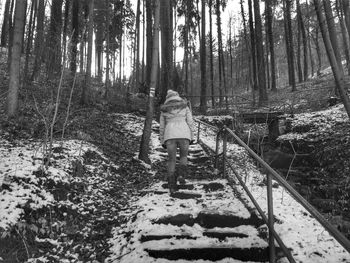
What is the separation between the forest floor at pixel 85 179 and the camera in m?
4.93

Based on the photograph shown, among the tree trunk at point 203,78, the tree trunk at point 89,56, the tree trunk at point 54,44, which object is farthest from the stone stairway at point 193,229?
the tree trunk at point 203,78

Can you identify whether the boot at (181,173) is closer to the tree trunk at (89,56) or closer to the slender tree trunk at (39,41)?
the tree trunk at (89,56)

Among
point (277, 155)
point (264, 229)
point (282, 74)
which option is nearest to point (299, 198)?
point (264, 229)

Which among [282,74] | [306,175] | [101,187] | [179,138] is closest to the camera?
[179,138]

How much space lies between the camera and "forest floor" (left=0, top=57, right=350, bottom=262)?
493 centimetres

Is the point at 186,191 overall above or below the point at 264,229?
above

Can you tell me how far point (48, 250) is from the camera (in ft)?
15.7

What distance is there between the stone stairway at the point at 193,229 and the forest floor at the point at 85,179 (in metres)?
0.40

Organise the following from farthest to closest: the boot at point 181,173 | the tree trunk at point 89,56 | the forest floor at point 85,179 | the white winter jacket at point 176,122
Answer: the tree trunk at point 89,56 < the boot at point 181,173 < the white winter jacket at point 176,122 < the forest floor at point 85,179

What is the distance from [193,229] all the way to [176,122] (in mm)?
2217

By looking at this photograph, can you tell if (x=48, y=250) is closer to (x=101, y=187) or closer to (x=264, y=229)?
(x=101, y=187)

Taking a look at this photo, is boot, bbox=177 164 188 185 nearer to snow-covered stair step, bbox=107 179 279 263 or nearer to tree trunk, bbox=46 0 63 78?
snow-covered stair step, bbox=107 179 279 263

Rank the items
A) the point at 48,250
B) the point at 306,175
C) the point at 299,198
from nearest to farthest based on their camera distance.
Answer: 1. the point at 299,198
2. the point at 48,250
3. the point at 306,175

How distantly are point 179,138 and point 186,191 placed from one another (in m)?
1.01
